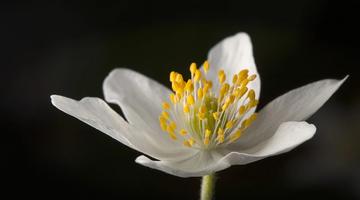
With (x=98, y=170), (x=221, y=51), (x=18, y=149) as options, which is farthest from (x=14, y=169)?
(x=221, y=51)

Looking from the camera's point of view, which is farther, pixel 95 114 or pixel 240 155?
pixel 95 114

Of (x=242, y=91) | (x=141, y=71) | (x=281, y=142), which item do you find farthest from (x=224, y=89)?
(x=141, y=71)

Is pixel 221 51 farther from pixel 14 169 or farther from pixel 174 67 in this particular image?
pixel 14 169

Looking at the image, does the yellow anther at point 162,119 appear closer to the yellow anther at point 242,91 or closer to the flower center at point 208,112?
the flower center at point 208,112

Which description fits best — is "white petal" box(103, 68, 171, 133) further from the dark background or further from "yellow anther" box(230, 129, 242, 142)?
the dark background

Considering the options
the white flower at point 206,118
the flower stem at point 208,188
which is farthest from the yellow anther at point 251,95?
the flower stem at point 208,188

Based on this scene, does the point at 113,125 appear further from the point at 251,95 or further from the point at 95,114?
the point at 251,95

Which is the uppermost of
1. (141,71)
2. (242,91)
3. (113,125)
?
(141,71)
